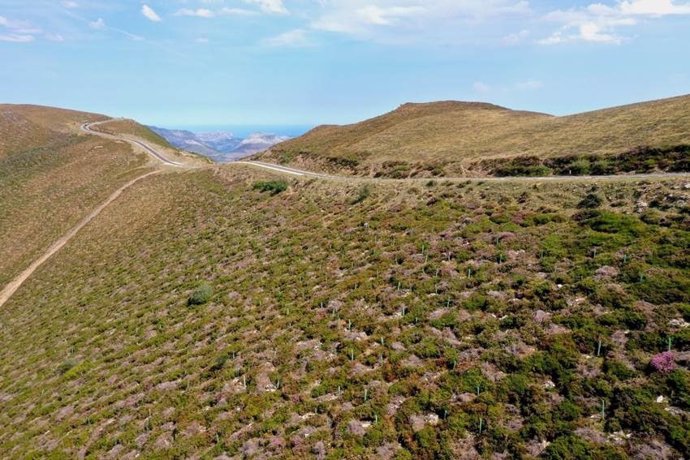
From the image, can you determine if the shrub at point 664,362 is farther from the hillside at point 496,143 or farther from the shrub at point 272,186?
the shrub at point 272,186

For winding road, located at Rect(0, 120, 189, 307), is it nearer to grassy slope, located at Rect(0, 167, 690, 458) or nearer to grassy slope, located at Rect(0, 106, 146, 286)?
grassy slope, located at Rect(0, 106, 146, 286)

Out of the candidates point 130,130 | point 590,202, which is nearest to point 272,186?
point 590,202

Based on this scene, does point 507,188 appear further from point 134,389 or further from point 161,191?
point 161,191

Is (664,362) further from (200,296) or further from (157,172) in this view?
(157,172)

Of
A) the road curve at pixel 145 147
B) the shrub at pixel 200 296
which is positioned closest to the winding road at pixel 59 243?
the road curve at pixel 145 147

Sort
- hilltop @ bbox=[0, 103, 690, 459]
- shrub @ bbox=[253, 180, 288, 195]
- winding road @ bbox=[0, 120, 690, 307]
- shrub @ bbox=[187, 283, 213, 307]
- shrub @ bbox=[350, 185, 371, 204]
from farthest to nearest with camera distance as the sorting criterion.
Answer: shrub @ bbox=[253, 180, 288, 195] → shrub @ bbox=[350, 185, 371, 204] → shrub @ bbox=[187, 283, 213, 307] → winding road @ bbox=[0, 120, 690, 307] → hilltop @ bbox=[0, 103, 690, 459]

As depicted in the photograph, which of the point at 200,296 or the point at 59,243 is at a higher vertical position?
the point at 200,296

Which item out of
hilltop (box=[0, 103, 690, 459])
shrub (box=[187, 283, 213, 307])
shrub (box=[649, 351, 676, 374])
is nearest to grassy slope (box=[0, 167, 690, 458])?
hilltop (box=[0, 103, 690, 459])
